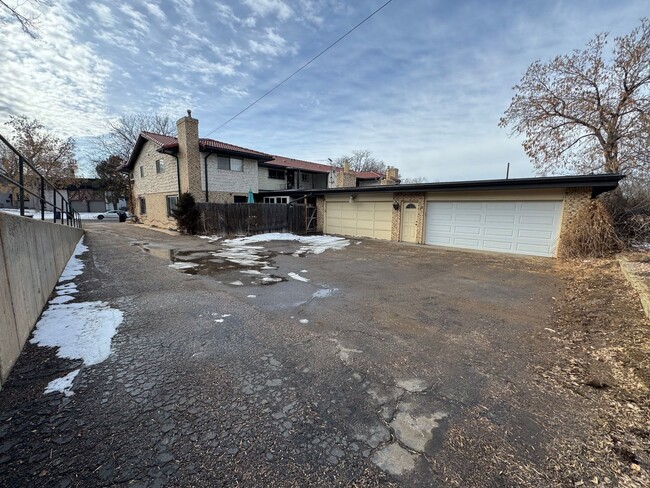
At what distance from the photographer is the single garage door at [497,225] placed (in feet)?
34.0

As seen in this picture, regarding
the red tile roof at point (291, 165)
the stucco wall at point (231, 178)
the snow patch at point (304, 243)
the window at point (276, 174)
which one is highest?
the red tile roof at point (291, 165)

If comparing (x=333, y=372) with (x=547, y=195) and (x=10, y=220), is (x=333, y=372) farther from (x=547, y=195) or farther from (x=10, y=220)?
(x=547, y=195)

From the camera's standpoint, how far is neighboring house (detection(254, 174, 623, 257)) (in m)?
9.88

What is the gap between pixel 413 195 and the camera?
44.5 ft

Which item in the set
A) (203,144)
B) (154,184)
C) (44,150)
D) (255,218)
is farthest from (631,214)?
(44,150)

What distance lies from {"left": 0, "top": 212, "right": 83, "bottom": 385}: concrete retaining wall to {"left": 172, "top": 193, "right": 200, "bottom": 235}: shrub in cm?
1111

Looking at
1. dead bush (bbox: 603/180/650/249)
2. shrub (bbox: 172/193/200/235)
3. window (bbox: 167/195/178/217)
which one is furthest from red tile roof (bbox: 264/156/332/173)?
dead bush (bbox: 603/180/650/249)

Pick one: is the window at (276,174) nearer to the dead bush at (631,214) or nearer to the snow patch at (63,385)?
the dead bush at (631,214)

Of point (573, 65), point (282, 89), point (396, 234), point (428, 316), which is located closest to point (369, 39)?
point (282, 89)

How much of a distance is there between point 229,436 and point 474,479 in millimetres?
1605

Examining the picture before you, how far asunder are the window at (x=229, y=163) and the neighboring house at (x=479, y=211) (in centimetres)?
694

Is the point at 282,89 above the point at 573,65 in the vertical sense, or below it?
below

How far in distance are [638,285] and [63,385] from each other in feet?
28.6

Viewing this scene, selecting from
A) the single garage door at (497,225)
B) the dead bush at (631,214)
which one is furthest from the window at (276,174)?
the dead bush at (631,214)
